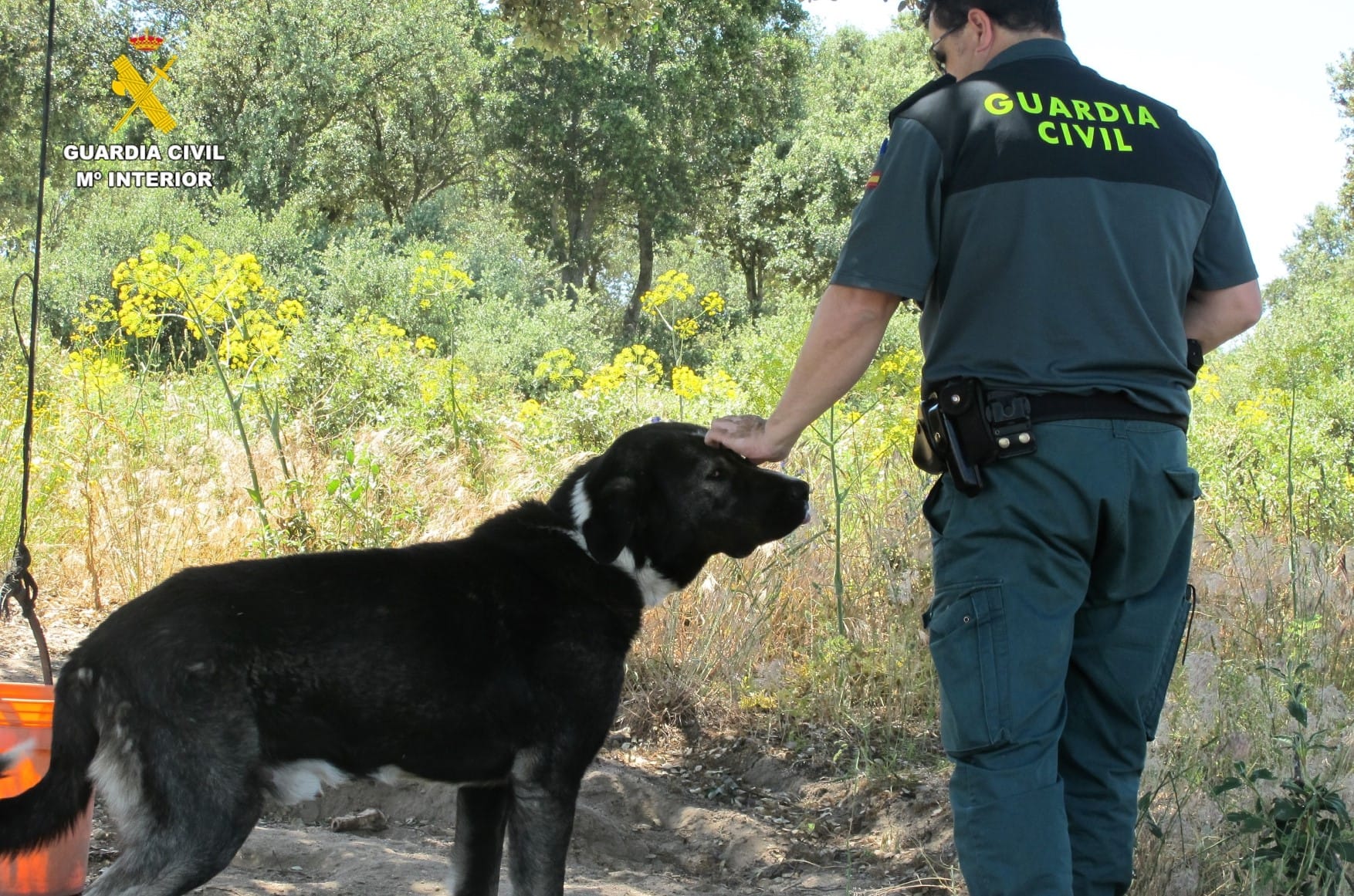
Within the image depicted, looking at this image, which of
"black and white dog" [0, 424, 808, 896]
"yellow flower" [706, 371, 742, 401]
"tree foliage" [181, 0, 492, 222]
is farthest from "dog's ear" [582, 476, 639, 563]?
"tree foliage" [181, 0, 492, 222]

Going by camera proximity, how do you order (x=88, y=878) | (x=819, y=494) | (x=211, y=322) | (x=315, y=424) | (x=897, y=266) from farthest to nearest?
(x=315, y=424)
(x=211, y=322)
(x=819, y=494)
(x=88, y=878)
(x=897, y=266)

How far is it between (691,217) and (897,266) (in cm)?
3293

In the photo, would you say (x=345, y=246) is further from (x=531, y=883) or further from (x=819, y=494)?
(x=531, y=883)

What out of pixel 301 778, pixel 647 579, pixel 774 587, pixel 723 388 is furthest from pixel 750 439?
pixel 723 388

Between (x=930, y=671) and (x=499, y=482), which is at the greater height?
(x=499, y=482)

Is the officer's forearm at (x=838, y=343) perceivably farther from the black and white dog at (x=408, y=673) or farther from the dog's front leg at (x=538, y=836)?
the dog's front leg at (x=538, y=836)

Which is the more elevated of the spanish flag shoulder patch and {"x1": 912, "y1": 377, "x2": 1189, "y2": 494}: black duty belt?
the spanish flag shoulder patch

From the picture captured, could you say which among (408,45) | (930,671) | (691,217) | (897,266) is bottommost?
(930,671)

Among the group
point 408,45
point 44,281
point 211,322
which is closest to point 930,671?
point 211,322

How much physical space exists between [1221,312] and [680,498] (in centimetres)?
159

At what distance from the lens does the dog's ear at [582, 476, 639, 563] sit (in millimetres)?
3381

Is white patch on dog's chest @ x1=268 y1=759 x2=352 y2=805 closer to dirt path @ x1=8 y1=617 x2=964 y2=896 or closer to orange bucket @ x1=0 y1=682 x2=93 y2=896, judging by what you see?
orange bucket @ x1=0 y1=682 x2=93 y2=896

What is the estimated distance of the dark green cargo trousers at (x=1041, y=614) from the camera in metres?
2.59

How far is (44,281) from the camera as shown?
20234 millimetres
